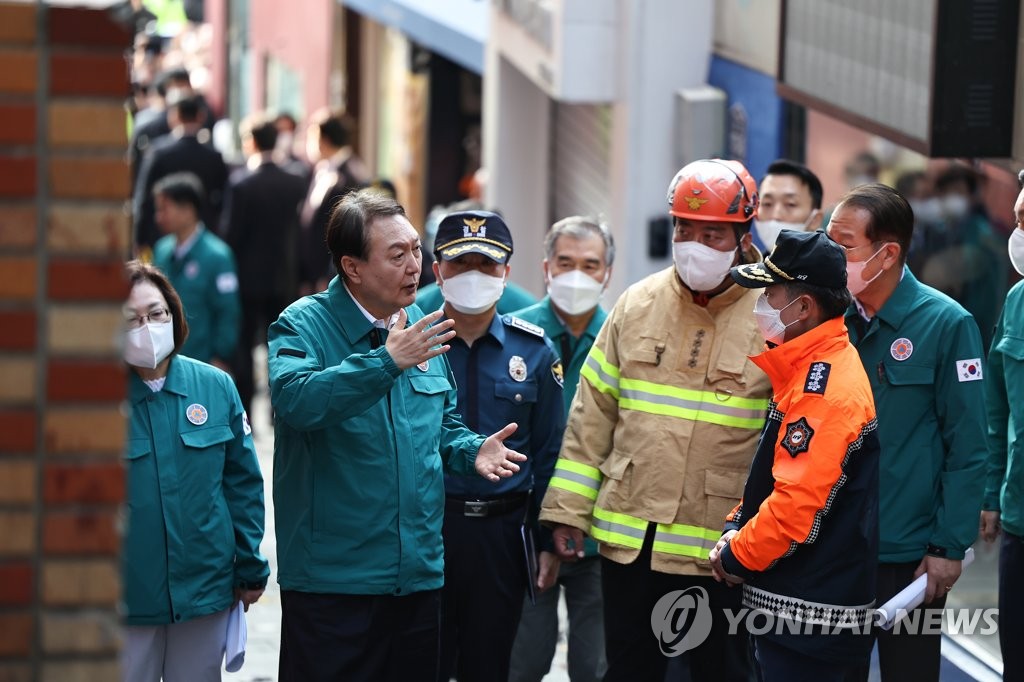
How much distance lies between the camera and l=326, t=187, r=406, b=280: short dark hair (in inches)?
180

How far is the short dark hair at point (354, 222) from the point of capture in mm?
4582

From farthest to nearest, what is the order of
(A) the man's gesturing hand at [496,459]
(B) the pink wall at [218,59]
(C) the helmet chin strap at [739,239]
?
(B) the pink wall at [218,59] → (C) the helmet chin strap at [739,239] → (A) the man's gesturing hand at [496,459]


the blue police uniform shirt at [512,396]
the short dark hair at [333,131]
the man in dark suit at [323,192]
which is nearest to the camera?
the blue police uniform shirt at [512,396]

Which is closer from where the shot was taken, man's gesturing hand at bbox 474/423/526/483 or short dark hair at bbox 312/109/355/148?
man's gesturing hand at bbox 474/423/526/483

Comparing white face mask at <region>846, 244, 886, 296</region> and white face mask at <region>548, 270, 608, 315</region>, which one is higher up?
white face mask at <region>846, 244, 886, 296</region>

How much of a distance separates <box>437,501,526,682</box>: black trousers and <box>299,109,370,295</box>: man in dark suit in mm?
6258

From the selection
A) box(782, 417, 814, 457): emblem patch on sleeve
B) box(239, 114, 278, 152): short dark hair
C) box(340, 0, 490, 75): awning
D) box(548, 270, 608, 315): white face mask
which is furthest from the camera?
box(340, 0, 490, 75): awning

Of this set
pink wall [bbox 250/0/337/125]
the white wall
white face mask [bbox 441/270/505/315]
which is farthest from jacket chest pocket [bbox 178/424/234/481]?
pink wall [bbox 250/0/337/125]

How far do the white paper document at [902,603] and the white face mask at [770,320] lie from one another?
2.78 ft

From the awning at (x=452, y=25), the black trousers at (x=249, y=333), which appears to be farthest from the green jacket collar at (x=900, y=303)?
the awning at (x=452, y=25)

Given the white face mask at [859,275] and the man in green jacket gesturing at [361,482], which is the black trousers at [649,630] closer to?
the man in green jacket gesturing at [361,482]

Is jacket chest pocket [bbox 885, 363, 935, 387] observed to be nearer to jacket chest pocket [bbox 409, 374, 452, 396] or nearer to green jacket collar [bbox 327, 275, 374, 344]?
jacket chest pocket [bbox 409, 374, 452, 396]

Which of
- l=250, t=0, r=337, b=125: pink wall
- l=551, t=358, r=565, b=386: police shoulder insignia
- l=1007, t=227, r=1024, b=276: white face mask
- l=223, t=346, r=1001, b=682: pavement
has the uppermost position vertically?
l=250, t=0, r=337, b=125: pink wall

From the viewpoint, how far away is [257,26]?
25500mm
